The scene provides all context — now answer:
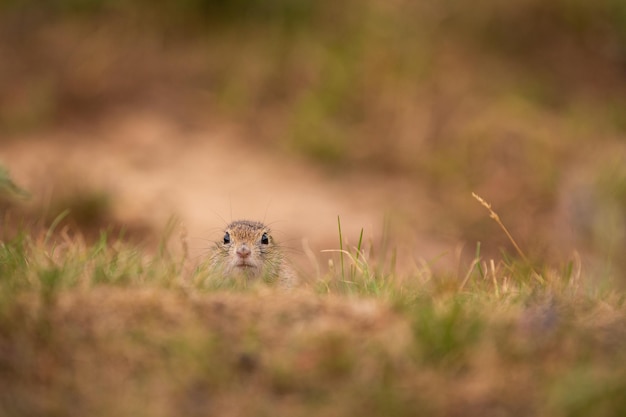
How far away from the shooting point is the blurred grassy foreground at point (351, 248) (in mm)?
3381

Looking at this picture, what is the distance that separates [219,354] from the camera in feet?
11.4

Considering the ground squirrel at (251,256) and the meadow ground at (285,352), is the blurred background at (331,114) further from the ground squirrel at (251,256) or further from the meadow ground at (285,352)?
the meadow ground at (285,352)

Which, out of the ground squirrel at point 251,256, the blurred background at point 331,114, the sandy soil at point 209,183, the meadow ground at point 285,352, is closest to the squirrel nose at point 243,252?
the ground squirrel at point 251,256

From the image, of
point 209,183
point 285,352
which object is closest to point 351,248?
point 285,352

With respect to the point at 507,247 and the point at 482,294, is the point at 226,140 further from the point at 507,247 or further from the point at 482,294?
the point at 482,294

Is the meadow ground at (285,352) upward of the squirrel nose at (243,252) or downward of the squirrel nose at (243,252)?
downward

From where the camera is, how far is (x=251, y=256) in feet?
17.3

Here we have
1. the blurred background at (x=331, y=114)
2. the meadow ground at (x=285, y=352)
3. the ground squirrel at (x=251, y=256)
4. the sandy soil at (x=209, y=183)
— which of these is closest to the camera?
the meadow ground at (x=285, y=352)

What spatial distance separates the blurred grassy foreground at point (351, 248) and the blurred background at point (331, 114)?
24 millimetres

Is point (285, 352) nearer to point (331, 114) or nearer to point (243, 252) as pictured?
point (243, 252)

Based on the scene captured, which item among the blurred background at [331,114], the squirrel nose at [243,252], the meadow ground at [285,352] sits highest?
the blurred background at [331,114]

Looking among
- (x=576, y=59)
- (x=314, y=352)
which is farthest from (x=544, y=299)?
(x=576, y=59)

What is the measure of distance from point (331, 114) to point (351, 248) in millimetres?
4826

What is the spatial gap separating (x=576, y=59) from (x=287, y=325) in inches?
302
